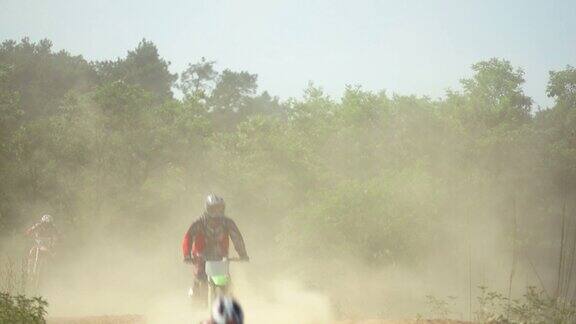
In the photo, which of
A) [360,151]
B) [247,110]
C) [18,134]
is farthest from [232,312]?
[247,110]

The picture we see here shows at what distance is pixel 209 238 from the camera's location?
39.9 ft

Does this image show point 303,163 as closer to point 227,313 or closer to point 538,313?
point 538,313

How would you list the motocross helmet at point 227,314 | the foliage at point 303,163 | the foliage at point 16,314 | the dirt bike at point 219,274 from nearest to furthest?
the motocross helmet at point 227,314
the foliage at point 16,314
the dirt bike at point 219,274
the foliage at point 303,163

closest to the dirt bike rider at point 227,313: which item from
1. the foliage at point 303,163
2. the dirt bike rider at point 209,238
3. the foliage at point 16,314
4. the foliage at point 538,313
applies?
the foliage at point 16,314

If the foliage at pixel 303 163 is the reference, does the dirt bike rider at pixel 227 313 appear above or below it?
below

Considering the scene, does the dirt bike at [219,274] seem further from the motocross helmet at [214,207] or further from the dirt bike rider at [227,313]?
the dirt bike rider at [227,313]

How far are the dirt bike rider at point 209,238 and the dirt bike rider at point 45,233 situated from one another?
446 inches

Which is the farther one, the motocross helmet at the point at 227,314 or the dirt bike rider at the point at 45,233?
the dirt bike rider at the point at 45,233

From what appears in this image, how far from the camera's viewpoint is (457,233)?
4216cm

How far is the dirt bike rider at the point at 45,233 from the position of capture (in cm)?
2206

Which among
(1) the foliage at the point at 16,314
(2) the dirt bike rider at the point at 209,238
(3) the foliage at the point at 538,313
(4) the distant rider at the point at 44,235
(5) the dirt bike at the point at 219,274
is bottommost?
(3) the foliage at the point at 538,313

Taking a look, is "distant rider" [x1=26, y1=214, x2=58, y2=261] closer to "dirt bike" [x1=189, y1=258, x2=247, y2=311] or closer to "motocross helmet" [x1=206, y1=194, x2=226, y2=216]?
"motocross helmet" [x1=206, y1=194, x2=226, y2=216]

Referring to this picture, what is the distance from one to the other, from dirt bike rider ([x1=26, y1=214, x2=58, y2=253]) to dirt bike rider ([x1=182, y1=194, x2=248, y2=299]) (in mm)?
11341

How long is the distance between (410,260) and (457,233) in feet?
28.2
